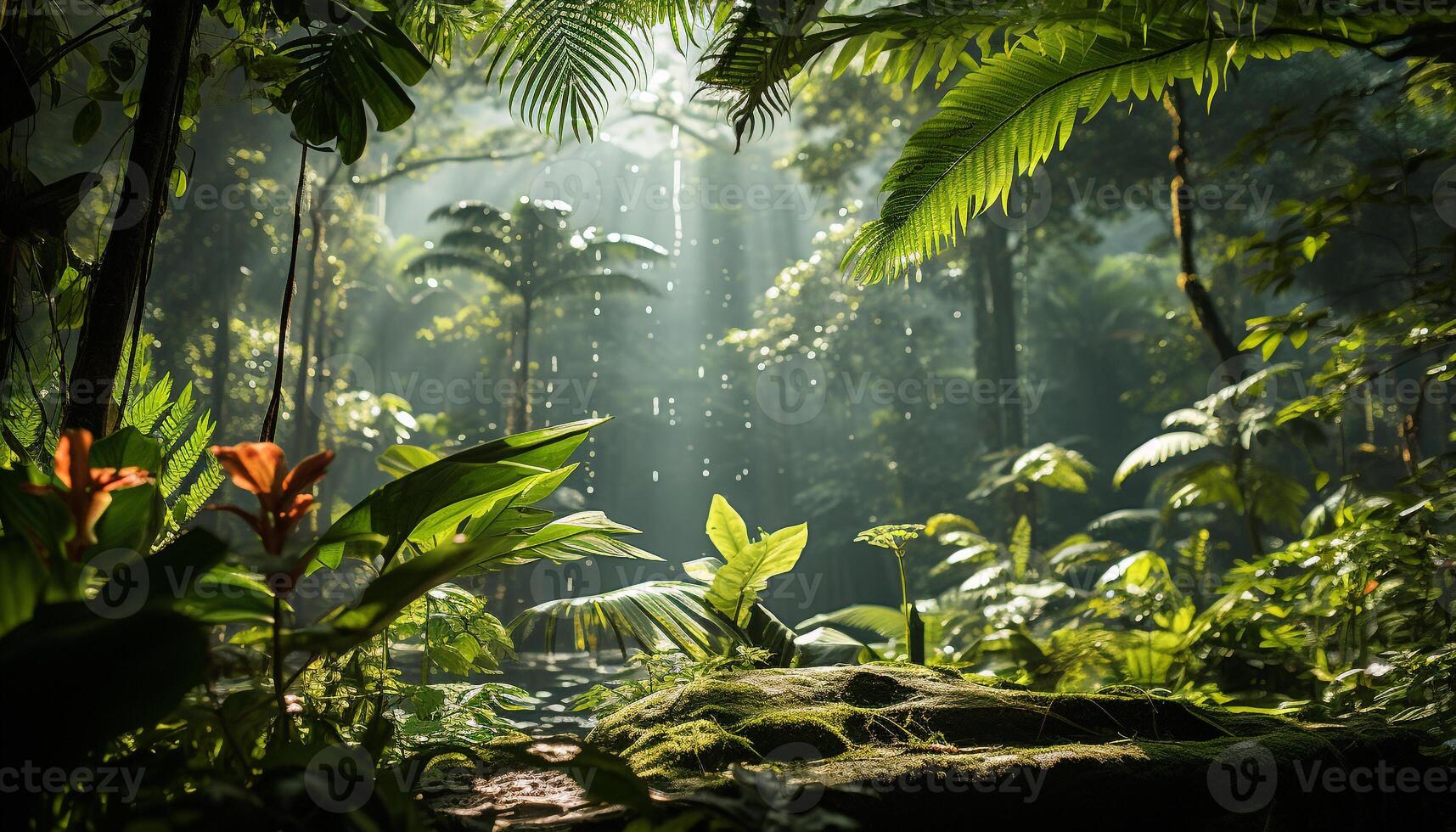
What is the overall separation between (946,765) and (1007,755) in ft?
0.43

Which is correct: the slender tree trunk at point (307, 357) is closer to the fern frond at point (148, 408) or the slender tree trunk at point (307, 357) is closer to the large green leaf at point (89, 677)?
the fern frond at point (148, 408)

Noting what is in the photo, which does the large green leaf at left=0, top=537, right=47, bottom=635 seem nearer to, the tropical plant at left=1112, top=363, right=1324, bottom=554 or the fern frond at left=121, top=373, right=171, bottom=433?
the fern frond at left=121, top=373, right=171, bottom=433

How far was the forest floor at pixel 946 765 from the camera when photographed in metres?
1.08

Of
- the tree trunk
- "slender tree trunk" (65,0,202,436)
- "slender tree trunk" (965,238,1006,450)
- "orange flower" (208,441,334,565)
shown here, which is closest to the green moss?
"orange flower" (208,441,334,565)

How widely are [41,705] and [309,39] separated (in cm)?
150

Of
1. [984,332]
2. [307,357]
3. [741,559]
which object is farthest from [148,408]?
[984,332]

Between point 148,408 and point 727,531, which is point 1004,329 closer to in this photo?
point 727,531

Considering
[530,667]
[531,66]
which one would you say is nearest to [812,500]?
[530,667]

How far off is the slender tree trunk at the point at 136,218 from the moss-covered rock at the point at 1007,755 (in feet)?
3.83

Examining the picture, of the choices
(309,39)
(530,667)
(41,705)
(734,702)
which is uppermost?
(309,39)

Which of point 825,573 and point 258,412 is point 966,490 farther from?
point 258,412

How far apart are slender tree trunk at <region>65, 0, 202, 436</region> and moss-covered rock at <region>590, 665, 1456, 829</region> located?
1.17 metres

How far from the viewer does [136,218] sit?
4.82 feet

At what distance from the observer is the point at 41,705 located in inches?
32.1
